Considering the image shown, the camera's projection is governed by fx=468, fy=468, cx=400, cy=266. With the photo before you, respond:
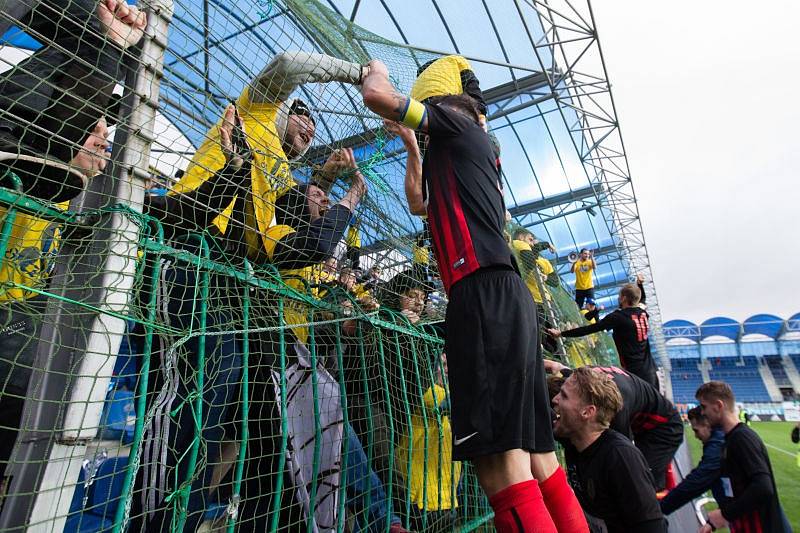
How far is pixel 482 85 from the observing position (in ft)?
41.2

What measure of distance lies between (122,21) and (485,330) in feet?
4.54

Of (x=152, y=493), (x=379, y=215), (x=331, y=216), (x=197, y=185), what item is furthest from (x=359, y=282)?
(x=152, y=493)

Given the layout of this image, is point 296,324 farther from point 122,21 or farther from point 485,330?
point 122,21

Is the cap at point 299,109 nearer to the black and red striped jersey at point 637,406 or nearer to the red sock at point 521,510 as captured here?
the red sock at point 521,510

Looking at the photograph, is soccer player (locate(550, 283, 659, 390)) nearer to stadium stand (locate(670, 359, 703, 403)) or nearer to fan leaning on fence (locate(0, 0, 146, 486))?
fan leaning on fence (locate(0, 0, 146, 486))

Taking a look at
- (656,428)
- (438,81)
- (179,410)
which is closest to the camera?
(179,410)

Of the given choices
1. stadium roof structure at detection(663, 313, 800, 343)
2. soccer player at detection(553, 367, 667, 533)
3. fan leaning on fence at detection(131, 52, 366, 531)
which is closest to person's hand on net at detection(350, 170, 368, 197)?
fan leaning on fence at detection(131, 52, 366, 531)

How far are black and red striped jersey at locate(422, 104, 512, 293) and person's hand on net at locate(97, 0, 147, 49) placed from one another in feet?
2.99

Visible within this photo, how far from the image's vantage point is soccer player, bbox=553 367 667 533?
233 centimetres

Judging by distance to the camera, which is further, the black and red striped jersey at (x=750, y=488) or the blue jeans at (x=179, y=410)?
the black and red striped jersey at (x=750, y=488)

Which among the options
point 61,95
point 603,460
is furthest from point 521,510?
point 61,95

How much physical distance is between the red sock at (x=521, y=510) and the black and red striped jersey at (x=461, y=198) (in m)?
0.66

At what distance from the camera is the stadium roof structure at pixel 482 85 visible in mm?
1898

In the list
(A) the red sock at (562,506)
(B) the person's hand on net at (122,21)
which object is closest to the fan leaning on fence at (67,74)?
(B) the person's hand on net at (122,21)
